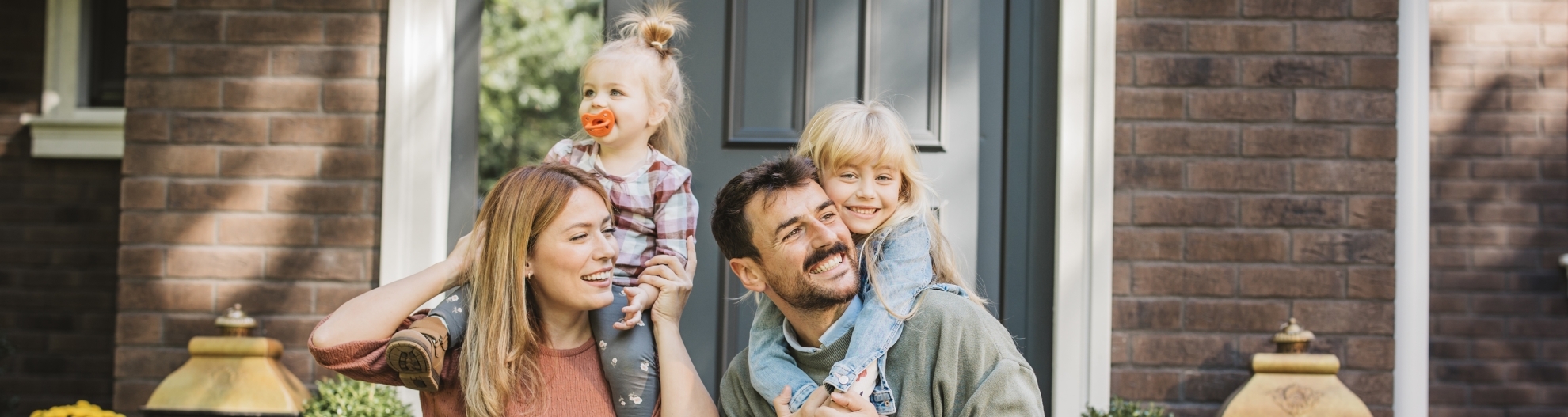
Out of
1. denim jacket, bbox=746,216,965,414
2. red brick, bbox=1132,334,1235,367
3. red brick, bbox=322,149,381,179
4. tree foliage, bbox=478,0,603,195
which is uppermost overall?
tree foliage, bbox=478,0,603,195

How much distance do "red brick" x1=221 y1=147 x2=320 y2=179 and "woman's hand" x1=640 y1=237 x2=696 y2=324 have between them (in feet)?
5.13

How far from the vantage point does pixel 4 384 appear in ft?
13.9

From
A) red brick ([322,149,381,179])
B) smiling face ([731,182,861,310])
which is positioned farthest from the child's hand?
red brick ([322,149,381,179])

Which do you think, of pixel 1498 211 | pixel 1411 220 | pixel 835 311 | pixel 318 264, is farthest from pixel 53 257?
pixel 1498 211

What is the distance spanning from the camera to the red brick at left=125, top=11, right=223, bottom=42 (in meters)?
3.33

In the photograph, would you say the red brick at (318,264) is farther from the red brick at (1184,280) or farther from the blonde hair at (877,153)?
the red brick at (1184,280)

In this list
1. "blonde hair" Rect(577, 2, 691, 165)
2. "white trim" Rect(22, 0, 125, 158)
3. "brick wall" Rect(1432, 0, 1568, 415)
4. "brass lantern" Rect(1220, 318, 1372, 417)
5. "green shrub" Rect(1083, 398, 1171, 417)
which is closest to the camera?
"blonde hair" Rect(577, 2, 691, 165)

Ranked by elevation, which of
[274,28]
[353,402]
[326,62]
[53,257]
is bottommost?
[353,402]

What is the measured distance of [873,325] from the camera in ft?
6.25

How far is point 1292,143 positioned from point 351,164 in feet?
9.43

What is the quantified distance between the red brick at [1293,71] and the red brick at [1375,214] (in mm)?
368

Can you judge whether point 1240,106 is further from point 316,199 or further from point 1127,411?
point 316,199

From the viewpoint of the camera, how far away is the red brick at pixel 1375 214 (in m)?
3.12

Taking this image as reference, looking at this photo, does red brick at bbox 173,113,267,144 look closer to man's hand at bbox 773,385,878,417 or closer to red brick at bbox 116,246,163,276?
red brick at bbox 116,246,163,276
